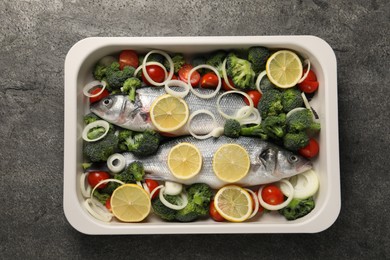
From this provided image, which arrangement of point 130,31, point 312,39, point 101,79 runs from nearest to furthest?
1. point 312,39
2. point 101,79
3. point 130,31

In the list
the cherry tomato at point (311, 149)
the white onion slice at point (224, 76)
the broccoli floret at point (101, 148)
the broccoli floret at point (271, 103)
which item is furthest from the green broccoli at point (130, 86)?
the cherry tomato at point (311, 149)

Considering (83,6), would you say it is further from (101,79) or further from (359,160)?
(359,160)

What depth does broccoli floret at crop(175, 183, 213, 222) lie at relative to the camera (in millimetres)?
2721

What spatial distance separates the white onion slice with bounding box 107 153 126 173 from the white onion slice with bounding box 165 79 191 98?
0.46 m

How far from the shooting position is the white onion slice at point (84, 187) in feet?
8.91

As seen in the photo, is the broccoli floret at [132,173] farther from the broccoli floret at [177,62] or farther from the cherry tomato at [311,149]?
Answer: the cherry tomato at [311,149]

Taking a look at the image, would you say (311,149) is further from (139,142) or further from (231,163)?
(139,142)

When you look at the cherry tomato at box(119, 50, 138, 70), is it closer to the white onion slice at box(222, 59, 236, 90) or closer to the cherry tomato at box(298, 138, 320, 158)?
the white onion slice at box(222, 59, 236, 90)

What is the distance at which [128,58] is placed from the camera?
2.77 meters

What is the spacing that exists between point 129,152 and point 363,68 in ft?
5.01

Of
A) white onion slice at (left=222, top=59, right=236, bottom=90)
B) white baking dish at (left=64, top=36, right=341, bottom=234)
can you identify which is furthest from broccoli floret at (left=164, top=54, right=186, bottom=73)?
white onion slice at (left=222, top=59, right=236, bottom=90)

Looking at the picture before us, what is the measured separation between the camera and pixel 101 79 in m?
2.83

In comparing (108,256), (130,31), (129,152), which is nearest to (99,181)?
(129,152)

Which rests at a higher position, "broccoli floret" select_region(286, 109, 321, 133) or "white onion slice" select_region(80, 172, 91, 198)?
"broccoli floret" select_region(286, 109, 321, 133)
